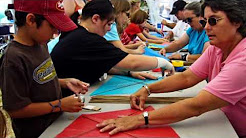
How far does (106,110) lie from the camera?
1441mm

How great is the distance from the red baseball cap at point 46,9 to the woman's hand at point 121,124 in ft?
1.62

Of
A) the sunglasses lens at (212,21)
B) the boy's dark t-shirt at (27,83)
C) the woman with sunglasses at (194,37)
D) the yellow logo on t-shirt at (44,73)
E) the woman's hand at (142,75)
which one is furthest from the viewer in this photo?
the woman with sunglasses at (194,37)

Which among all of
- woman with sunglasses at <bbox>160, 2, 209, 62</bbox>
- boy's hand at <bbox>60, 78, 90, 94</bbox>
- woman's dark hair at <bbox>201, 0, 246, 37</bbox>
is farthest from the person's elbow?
woman with sunglasses at <bbox>160, 2, 209, 62</bbox>

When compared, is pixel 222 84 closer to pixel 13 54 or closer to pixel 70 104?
pixel 70 104

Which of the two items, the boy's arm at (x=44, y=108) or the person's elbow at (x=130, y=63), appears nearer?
the boy's arm at (x=44, y=108)

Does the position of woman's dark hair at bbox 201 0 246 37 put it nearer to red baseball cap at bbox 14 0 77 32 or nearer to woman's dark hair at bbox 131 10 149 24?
red baseball cap at bbox 14 0 77 32

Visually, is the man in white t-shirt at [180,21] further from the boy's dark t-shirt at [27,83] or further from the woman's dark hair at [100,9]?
the boy's dark t-shirt at [27,83]

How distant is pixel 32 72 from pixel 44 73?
89 mm

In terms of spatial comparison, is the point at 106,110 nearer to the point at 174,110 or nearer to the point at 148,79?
the point at 174,110

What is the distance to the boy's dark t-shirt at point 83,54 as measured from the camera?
5.90ft

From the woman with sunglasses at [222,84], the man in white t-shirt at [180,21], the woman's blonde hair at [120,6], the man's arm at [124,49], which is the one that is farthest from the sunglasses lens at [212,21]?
the man in white t-shirt at [180,21]

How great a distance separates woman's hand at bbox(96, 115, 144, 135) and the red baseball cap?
495mm

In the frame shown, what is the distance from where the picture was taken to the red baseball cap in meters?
1.16

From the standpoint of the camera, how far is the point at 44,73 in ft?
4.19
